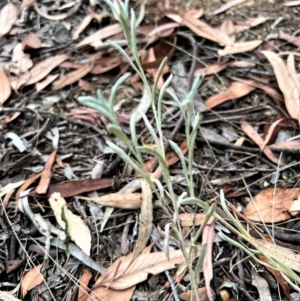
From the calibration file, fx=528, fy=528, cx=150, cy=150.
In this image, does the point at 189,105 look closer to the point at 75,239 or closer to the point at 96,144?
the point at 75,239

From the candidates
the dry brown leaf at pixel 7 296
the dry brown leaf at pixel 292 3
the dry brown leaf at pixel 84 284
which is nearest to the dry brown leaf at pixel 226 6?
the dry brown leaf at pixel 292 3

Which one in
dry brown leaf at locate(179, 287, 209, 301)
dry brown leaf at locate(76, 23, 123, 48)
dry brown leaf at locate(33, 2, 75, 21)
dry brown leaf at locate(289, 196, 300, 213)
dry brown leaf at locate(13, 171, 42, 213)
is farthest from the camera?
dry brown leaf at locate(33, 2, 75, 21)

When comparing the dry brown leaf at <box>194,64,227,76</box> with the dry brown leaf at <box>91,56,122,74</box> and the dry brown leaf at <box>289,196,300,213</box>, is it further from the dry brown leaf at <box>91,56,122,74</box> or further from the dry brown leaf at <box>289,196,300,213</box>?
the dry brown leaf at <box>289,196,300,213</box>

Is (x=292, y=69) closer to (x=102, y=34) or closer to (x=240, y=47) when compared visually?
(x=240, y=47)

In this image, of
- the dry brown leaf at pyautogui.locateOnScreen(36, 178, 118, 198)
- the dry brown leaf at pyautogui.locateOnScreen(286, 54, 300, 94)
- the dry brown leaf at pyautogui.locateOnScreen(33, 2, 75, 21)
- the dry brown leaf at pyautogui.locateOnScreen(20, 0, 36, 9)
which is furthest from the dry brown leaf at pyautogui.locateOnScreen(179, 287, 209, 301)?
the dry brown leaf at pyautogui.locateOnScreen(20, 0, 36, 9)

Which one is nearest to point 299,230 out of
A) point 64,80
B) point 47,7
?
point 64,80

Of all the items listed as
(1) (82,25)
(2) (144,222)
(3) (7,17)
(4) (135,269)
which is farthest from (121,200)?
(3) (7,17)
